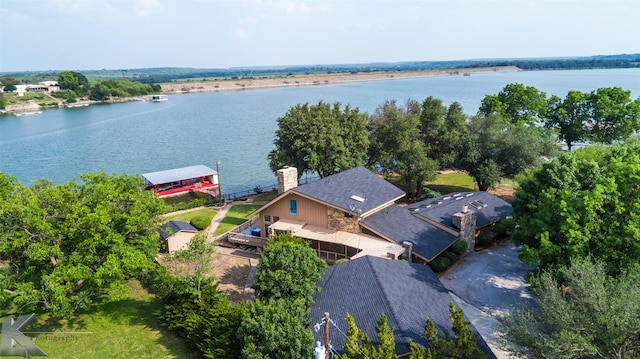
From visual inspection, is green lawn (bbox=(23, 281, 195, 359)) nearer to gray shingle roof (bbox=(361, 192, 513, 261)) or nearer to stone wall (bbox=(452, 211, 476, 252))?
gray shingle roof (bbox=(361, 192, 513, 261))

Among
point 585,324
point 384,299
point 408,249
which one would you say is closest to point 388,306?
point 384,299

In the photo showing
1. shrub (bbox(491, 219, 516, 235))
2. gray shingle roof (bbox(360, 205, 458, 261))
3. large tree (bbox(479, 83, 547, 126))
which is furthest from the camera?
large tree (bbox(479, 83, 547, 126))

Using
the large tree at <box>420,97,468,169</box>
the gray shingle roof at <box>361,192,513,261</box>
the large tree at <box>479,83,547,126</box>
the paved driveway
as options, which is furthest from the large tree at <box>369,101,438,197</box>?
the large tree at <box>479,83,547,126</box>

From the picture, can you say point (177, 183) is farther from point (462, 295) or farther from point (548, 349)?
point (548, 349)

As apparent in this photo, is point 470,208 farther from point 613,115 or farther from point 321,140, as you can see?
point 613,115

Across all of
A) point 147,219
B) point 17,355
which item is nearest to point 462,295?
point 147,219
